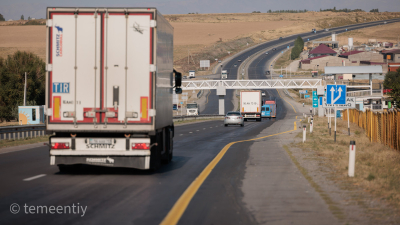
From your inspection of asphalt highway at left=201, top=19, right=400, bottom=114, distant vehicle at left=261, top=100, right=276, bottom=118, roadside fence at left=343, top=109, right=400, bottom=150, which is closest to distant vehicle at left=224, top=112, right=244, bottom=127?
roadside fence at left=343, top=109, right=400, bottom=150

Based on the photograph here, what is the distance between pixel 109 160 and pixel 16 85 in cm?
5017

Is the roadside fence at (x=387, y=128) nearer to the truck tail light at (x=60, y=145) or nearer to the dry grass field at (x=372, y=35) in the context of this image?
the truck tail light at (x=60, y=145)

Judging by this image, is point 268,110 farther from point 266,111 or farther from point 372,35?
point 372,35

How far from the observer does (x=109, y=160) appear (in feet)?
37.5

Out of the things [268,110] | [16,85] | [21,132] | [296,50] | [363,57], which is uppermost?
[296,50]

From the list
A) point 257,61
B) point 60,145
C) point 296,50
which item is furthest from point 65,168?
point 296,50

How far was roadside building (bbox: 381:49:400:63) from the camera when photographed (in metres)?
136

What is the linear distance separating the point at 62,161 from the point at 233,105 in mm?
89737

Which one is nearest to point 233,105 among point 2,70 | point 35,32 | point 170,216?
point 2,70

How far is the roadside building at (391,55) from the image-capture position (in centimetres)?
13598

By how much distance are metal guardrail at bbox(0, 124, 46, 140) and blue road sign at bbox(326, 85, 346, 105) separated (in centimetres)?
1687

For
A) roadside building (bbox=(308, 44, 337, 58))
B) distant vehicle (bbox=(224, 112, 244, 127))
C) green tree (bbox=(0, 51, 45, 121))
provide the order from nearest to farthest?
distant vehicle (bbox=(224, 112, 244, 127)) < green tree (bbox=(0, 51, 45, 121)) < roadside building (bbox=(308, 44, 337, 58))

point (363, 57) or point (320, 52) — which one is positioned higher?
point (320, 52)

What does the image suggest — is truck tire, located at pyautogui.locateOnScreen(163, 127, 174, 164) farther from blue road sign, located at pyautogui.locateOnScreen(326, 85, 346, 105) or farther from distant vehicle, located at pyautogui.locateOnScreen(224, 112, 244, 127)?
distant vehicle, located at pyautogui.locateOnScreen(224, 112, 244, 127)
